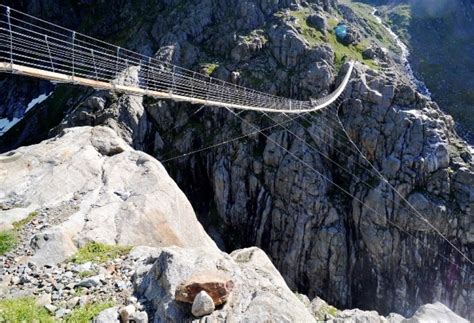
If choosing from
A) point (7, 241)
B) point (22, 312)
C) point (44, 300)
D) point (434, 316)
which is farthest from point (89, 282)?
point (434, 316)

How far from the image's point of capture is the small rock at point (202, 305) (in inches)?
338

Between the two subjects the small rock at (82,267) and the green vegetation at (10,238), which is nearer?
the small rock at (82,267)

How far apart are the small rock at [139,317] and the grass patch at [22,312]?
1.80 m

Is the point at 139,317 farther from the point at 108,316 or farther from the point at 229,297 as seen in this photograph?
the point at 229,297

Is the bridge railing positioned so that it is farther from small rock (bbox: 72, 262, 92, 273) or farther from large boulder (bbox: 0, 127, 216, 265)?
small rock (bbox: 72, 262, 92, 273)

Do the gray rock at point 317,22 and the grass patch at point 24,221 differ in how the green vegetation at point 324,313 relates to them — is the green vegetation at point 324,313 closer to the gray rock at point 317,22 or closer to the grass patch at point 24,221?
the grass patch at point 24,221

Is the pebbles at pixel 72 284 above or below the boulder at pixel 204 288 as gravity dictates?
below

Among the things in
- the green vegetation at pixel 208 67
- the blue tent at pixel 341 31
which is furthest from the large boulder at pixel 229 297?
the blue tent at pixel 341 31

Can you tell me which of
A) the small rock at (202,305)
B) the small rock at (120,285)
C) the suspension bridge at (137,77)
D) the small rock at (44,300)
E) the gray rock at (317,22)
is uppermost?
the gray rock at (317,22)

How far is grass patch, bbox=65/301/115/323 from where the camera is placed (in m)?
8.66

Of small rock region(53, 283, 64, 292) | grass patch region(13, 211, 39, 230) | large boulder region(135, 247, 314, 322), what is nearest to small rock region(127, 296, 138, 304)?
large boulder region(135, 247, 314, 322)

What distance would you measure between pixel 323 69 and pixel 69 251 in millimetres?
51656

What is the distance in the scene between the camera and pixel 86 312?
884 cm

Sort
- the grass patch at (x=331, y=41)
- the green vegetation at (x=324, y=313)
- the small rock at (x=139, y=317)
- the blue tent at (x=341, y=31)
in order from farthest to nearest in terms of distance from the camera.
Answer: the blue tent at (x=341, y=31)
the grass patch at (x=331, y=41)
the green vegetation at (x=324, y=313)
the small rock at (x=139, y=317)
